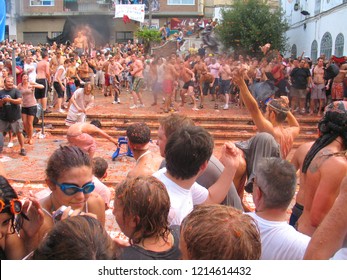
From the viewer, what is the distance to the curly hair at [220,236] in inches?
69.6

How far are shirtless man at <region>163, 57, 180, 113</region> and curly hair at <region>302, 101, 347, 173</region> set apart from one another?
10528 mm

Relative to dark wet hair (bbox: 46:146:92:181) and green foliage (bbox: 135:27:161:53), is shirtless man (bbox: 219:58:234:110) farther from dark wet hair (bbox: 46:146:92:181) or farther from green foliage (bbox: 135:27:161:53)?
green foliage (bbox: 135:27:161:53)

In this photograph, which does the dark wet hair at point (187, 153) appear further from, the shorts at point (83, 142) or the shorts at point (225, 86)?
the shorts at point (225, 86)

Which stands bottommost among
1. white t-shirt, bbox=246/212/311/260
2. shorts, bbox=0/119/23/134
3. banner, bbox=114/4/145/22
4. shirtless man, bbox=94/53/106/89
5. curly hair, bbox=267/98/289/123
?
shorts, bbox=0/119/23/134

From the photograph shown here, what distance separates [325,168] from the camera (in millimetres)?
2828

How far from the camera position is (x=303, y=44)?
1013 inches

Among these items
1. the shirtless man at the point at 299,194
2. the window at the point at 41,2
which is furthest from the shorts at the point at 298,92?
the window at the point at 41,2

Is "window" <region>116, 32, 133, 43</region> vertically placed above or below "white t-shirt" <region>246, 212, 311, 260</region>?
above

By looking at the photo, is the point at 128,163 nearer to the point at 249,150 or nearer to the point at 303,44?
the point at 249,150

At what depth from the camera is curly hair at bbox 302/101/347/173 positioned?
10.1 feet

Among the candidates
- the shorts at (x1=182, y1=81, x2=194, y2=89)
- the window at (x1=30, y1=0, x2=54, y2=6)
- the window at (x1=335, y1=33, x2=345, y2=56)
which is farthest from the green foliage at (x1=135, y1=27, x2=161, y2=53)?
the shorts at (x1=182, y1=81, x2=194, y2=89)

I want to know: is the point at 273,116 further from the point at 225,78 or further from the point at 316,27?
the point at 316,27

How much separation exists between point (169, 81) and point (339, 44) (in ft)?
32.7

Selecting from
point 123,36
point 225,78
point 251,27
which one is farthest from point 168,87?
point 123,36
